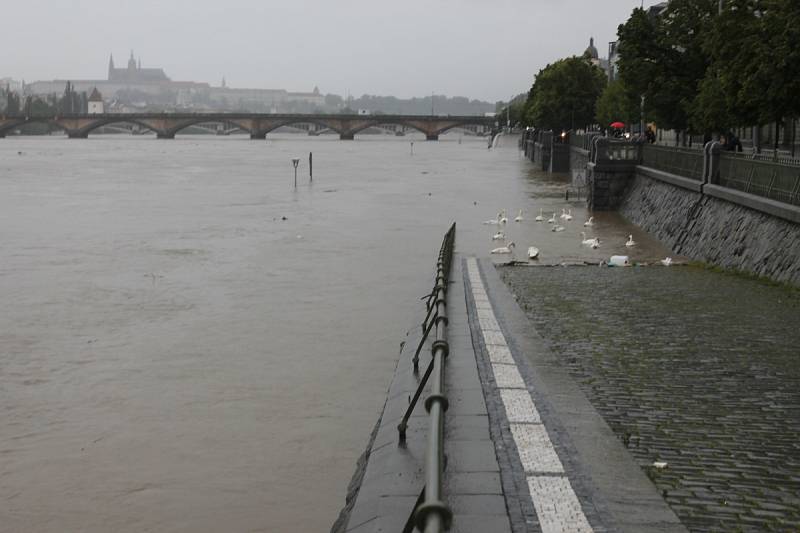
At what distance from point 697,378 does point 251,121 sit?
165m

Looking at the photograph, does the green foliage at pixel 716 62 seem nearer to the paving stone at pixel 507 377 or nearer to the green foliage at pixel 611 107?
the paving stone at pixel 507 377

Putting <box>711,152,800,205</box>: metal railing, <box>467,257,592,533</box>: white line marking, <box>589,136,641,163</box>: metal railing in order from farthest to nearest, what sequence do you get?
<box>589,136,641,163</box>: metal railing < <box>711,152,800,205</box>: metal railing < <box>467,257,592,533</box>: white line marking

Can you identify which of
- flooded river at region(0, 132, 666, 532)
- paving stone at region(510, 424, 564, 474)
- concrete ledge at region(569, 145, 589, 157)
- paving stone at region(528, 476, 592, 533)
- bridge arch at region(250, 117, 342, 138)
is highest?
bridge arch at region(250, 117, 342, 138)

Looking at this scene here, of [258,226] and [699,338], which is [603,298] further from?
[258,226]

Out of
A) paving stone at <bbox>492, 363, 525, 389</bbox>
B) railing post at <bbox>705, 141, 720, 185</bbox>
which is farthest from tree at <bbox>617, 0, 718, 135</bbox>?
paving stone at <bbox>492, 363, 525, 389</bbox>

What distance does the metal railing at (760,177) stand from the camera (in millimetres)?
18547

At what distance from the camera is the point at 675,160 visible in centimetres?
3034

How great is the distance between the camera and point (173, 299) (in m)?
20.0

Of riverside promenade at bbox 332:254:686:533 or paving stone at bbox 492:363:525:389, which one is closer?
riverside promenade at bbox 332:254:686:533

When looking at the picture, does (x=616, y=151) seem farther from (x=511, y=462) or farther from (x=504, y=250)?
(x=511, y=462)

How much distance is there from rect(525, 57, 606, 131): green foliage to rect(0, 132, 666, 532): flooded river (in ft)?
137

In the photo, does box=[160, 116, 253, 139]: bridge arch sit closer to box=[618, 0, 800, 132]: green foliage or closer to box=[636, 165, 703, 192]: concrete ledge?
box=[618, 0, 800, 132]: green foliage

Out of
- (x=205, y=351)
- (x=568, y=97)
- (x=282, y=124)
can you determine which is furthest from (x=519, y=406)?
(x=282, y=124)

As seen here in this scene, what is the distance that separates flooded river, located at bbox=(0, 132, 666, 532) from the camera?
9.34 m
